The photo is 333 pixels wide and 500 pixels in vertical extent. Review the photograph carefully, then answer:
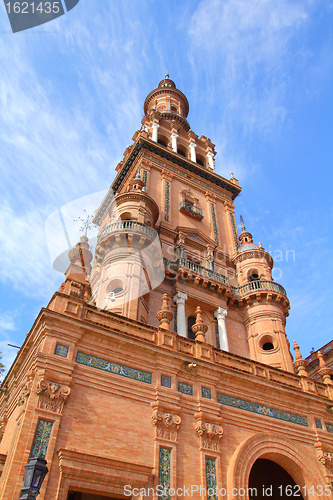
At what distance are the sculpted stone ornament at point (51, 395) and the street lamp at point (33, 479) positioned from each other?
2563 millimetres

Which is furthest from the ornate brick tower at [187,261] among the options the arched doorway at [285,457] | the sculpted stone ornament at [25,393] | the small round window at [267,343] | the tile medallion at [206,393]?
the sculpted stone ornament at [25,393]

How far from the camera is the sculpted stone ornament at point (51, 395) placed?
12766mm

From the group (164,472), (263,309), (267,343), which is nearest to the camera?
(164,472)

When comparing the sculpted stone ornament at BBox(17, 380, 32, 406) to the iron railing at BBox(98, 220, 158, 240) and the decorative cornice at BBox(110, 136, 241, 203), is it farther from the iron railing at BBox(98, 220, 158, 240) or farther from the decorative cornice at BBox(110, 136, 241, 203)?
the decorative cornice at BBox(110, 136, 241, 203)

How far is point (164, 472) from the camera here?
1361 centimetres

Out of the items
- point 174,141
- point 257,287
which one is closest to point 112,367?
point 257,287

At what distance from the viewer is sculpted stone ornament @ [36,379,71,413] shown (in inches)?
503

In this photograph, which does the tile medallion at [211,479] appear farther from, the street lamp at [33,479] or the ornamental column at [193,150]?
the ornamental column at [193,150]

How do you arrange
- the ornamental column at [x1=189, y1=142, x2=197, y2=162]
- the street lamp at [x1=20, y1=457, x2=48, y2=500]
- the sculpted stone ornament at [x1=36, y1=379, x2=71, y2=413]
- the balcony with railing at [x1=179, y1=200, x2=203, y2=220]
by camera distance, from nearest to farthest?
the street lamp at [x1=20, y1=457, x2=48, y2=500]
the sculpted stone ornament at [x1=36, y1=379, x2=71, y2=413]
the balcony with railing at [x1=179, y1=200, x2=203, y2=220]
the ornamental column at [x1=189, y1=142, x2=197, y2=162]

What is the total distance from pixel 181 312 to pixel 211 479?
35.3ft

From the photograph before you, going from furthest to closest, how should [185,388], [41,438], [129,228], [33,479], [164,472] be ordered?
[129,228] < [185,388] < [164,472] < [41,438] < [33,479]

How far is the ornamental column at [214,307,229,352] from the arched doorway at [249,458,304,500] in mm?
6556

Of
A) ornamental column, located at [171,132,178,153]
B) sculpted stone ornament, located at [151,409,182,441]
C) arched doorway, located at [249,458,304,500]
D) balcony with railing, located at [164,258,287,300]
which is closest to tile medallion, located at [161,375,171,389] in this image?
sculpted stone ornament, located at [151,409,182,441]

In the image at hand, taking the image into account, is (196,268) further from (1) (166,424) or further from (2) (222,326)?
(1) (166,424)
